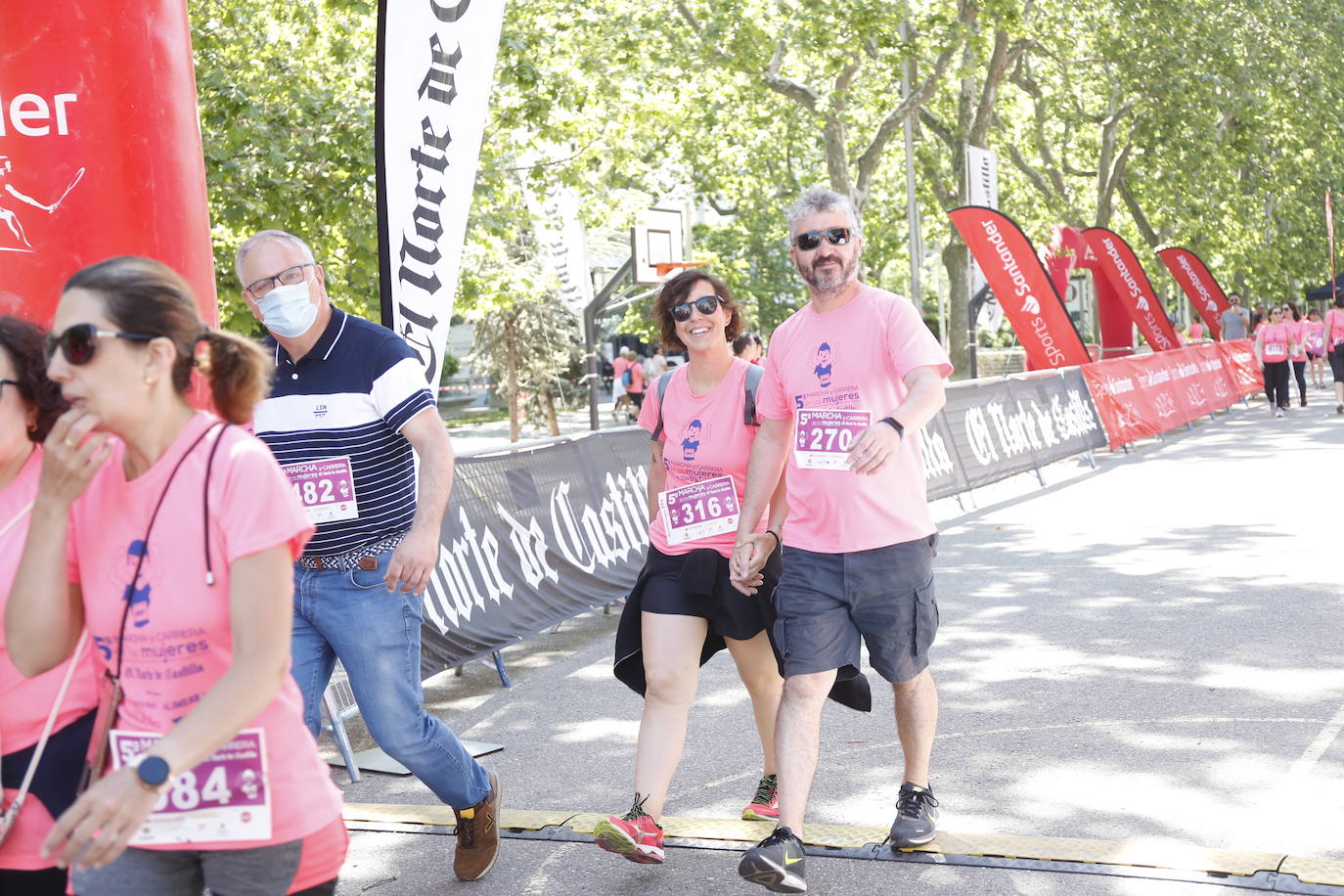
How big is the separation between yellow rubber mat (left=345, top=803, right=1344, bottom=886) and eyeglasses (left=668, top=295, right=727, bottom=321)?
5.59ft

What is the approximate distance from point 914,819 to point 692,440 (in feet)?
4.56

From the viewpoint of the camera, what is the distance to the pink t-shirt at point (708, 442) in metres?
4.76

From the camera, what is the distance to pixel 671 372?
5066mm

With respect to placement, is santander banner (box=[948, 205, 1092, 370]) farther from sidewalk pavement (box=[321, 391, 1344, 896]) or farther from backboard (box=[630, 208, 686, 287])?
sidewalk pavement (box=[321, 391, 1344, 896])

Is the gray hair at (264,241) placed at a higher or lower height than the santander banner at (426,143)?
lower

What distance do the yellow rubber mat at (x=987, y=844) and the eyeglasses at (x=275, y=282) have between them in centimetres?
207

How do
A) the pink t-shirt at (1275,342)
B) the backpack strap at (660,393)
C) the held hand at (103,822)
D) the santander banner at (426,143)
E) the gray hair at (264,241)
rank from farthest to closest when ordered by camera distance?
the pink t-shirt at (1275,342)
the santander banner at (426,143)
the backpack strap at (660,393)
the gray hair at (264,241)
the held hand at (103,822)

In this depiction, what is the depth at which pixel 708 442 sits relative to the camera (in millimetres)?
4871

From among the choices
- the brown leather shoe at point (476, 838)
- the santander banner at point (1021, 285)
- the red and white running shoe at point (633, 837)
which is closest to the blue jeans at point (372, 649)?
the brown leather shoe at point (476, 838)

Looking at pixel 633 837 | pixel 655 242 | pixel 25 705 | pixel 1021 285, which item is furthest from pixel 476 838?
pixel 655 242

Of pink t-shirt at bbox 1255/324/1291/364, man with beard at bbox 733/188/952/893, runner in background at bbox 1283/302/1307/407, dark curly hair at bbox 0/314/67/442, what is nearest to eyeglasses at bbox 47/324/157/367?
dark curly hair at bbox 0/314/67/442

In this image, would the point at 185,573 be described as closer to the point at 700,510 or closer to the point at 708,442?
the point at 700,510

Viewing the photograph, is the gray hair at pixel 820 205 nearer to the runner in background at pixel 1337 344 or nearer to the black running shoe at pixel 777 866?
the black running shoe at pixel 777 866

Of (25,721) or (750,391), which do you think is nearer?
(25,721)
